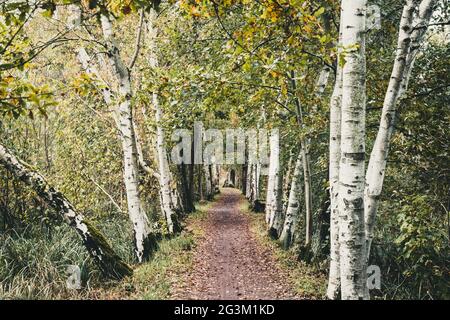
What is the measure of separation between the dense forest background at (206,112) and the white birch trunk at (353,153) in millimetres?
328

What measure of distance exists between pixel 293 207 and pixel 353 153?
7500 mm

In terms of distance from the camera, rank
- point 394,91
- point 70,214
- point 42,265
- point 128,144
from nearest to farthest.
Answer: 1. point 394,91
2. point 42,265
3. point 70,214
4. point 128,144

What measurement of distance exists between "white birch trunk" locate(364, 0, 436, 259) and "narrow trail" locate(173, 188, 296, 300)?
→ 9.64 ft

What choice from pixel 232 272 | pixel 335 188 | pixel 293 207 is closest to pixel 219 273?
pixel 232 272

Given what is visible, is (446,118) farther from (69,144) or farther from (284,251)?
(69,144)

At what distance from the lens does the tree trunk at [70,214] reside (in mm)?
8016

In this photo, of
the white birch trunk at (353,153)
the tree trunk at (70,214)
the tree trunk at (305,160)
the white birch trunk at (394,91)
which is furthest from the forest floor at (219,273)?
the white birch trunk at (353,153)

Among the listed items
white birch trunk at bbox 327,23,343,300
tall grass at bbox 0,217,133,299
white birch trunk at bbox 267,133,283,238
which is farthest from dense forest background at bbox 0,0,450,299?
white birch trunk at bbox 327,23,343,300

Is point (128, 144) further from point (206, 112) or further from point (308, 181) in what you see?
point (308, 181)

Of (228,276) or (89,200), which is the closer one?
(228,276)

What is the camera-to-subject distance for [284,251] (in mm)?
12180

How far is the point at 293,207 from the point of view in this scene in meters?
12.2
